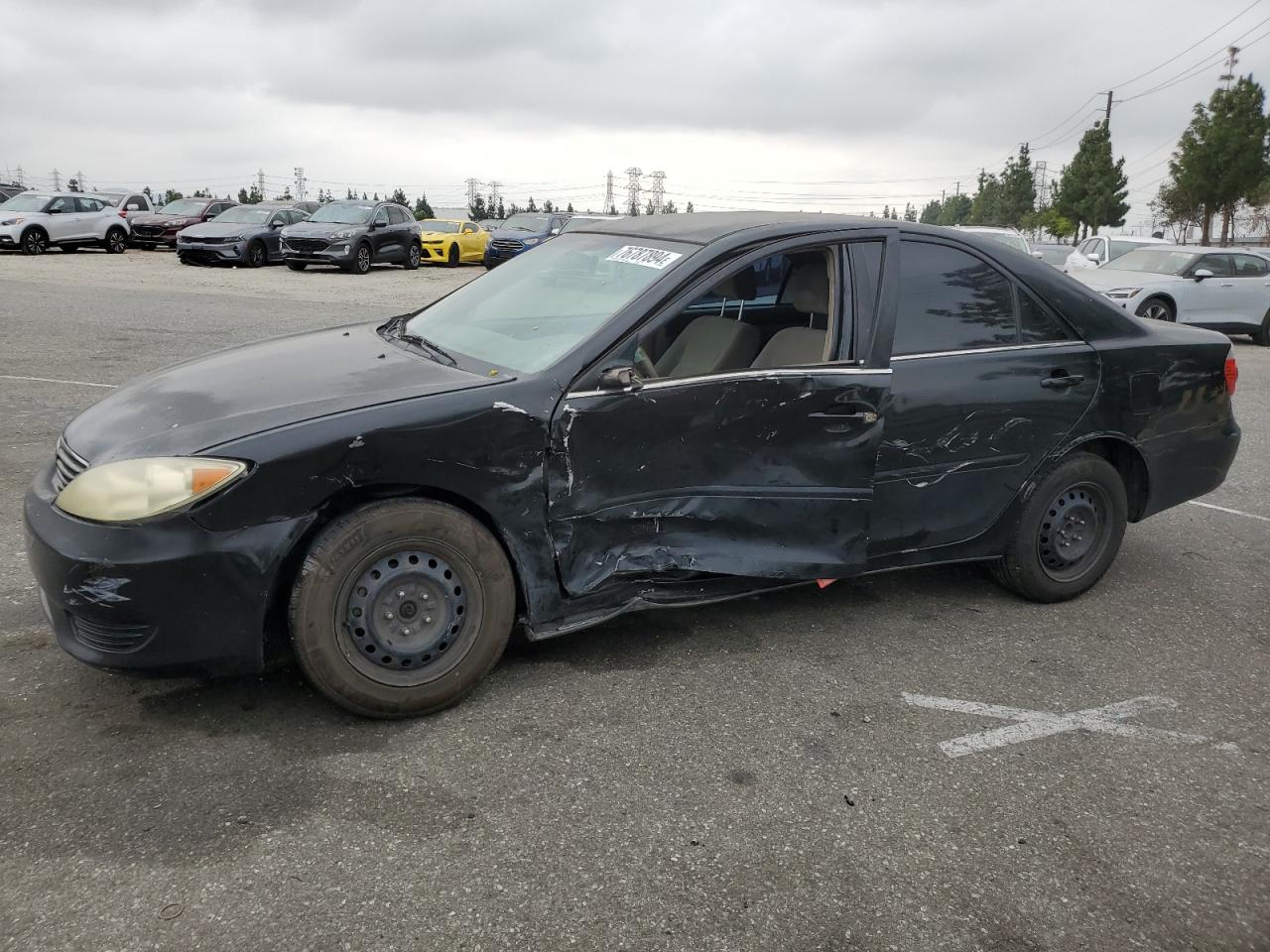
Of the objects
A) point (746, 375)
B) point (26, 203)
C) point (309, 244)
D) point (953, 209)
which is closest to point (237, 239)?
point (309, 244)

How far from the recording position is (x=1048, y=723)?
3.48 meters

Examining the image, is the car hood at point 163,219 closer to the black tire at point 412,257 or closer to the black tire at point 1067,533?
the black tire at point 412,257

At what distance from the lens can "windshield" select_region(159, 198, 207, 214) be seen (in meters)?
30.0

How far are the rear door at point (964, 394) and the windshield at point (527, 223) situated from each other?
25630 mm

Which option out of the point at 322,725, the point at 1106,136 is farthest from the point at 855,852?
the point at 1106,136

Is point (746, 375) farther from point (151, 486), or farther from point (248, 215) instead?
point (248, 215)

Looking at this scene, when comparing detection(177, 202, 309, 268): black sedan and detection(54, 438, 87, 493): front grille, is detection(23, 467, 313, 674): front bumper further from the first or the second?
detection(177, 202, 309, 268): black sedan

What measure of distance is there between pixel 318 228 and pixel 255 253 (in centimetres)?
236

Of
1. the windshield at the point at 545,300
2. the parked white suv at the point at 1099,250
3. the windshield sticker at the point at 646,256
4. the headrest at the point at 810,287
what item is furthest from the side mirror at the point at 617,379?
the parked white suv at the point at 1099,250

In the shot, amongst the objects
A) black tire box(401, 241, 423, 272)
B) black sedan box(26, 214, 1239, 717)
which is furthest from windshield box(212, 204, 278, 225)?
black sedan box(26, 214, 1239, 717)

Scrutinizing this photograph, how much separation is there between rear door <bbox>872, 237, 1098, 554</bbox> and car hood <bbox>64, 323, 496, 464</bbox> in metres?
1.68

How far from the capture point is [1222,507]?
20.8 feet

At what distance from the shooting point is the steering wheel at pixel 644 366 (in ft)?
11.6

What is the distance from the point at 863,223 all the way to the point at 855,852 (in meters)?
2.40
